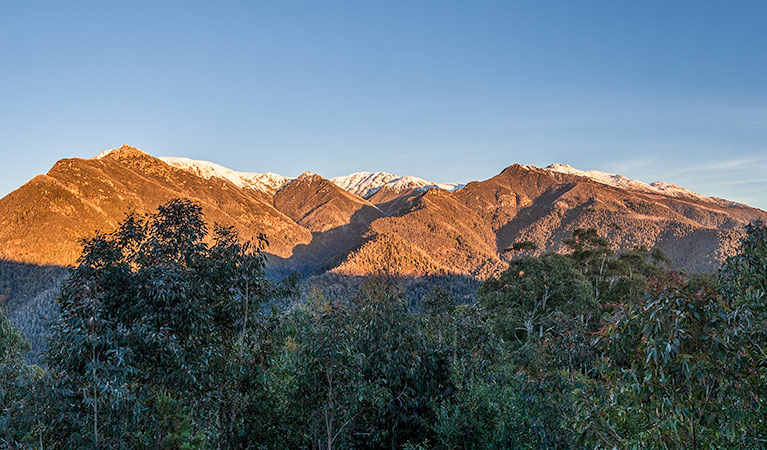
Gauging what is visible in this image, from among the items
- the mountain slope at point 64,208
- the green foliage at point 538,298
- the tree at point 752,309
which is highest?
the mountain slope at point 64,208

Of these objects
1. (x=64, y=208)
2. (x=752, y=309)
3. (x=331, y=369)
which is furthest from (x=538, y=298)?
(x=64, y=208)

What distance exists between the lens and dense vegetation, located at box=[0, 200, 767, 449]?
15.1 ft

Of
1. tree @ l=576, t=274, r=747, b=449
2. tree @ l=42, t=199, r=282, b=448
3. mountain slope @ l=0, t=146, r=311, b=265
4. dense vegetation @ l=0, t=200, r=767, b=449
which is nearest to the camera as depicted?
tree @ l=576, t=274, r=747, b=449

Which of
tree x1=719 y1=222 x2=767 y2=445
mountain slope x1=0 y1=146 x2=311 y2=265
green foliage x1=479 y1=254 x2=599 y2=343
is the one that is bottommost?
green foliage x1=479 y1=254 x2=599 y2=343

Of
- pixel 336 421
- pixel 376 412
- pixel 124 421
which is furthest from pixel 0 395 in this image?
pixel 376 412

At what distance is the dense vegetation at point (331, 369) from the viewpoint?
4.59 metres

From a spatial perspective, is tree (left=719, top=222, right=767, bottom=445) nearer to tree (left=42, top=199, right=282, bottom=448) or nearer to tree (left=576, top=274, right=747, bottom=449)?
tree (left=576, top=274, right=747, bottom=449)

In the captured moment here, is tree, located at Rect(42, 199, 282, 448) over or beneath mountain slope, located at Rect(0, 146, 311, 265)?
beneath

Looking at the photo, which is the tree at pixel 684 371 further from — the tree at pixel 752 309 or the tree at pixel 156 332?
the tree at pixel 156 332

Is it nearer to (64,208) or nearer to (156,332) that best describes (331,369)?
(156,332)

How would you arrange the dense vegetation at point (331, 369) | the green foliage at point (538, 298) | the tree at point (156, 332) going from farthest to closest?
the green foliage at point (538, 298) → the tree at point (156, 332) → the dense vegetation at point (331, 369)

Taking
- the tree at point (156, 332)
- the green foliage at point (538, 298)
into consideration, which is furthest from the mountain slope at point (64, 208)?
the tree at point (156, 332)

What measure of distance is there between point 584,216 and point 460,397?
205844 mm

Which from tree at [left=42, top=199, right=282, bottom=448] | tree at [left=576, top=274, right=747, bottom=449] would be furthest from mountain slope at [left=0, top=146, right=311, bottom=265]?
tree at [left=576, top=274, right=747, bottom=449]
